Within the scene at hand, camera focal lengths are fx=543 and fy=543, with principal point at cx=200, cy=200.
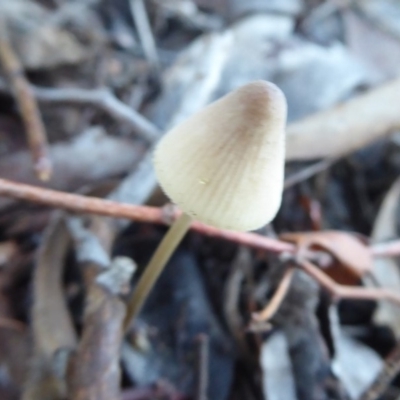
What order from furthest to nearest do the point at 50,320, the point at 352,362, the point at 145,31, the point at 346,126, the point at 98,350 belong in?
the point at 145,31 < the point at 346,126 < the point at 352,362 < the point at 50,320 < the point at 98,350

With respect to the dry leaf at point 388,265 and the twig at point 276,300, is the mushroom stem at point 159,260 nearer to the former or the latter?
the twig at point 276,300

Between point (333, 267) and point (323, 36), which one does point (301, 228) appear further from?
point (323, 36)

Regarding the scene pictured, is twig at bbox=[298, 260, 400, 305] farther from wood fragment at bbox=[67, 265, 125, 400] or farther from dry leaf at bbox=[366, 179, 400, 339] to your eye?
wood fragment at bbox=[67, 265, 125, 400]

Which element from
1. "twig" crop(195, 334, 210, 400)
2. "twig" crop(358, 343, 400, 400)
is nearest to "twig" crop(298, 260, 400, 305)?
"twig" crop(358, 343, 400, 400)

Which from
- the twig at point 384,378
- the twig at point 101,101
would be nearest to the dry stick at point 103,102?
the twig at point 101,101

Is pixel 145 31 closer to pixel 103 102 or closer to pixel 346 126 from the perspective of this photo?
pixel 103 102

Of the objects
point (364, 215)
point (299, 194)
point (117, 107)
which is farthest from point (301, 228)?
point (117, 107)

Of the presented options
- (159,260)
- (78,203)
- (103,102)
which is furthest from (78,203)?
(103,102)
